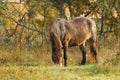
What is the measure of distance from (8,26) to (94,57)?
178 inches

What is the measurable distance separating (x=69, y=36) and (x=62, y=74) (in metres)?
4.26

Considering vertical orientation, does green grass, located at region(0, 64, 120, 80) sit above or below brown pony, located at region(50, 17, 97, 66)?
below

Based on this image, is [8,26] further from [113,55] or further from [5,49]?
[113,55]

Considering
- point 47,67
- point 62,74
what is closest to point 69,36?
point 47,67

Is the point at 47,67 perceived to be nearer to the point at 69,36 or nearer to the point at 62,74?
the point at 62,74

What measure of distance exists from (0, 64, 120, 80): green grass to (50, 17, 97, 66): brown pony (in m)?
1.63

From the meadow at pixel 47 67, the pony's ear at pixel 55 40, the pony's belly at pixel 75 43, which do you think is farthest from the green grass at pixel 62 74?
the pony's belly at pixel 75 43

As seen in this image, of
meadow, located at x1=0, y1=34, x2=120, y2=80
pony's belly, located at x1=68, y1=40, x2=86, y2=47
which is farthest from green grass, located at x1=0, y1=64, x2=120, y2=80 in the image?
pony's belly, located at x1=68, y1=40, x2=86, y2=47

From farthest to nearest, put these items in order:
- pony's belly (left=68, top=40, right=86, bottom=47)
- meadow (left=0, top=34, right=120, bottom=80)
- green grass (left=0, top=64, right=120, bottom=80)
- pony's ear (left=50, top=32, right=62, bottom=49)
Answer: pony's belly (left=68, top=40, right=86, bottom=47) → pony's ear (left=50, top=32, right=62, bottom=49) → meadow (left=0, top=34, right=120, bottom=80) → green grass (left=0, top=64, right=120, bottom=80)

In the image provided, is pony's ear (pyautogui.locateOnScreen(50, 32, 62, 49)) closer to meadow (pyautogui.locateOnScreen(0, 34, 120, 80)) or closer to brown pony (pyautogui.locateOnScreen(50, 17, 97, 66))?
brown pony (pyautogui.locateOnScreen(50, 17, 97, 66))

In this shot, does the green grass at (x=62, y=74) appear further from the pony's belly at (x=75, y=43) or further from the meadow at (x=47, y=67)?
the pony's belly at (x=75, y=43)

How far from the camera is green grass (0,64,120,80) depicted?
33.5 ft

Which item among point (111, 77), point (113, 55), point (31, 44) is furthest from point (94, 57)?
point (111, 77)

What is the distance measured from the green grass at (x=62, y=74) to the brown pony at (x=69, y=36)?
1.63m
